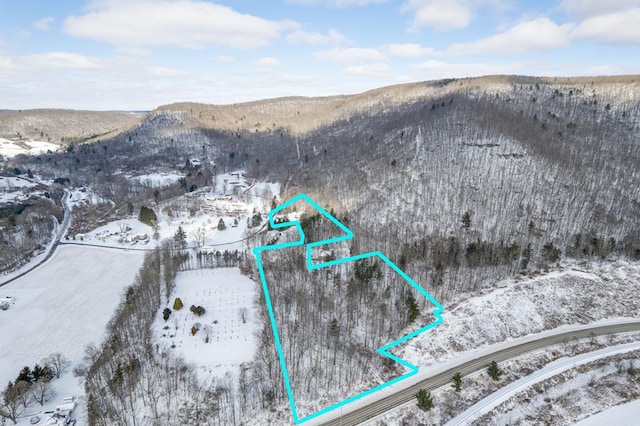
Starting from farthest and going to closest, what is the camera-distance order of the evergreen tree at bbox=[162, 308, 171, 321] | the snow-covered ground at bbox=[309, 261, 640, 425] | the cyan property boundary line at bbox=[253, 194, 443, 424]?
1. the evergreen tree at bbox=[162, 308, 171, 321]
2. the snow-covered ground at bbox=[309, 261, 640, 425]
3. the cyan property boundary line at bbox=[253, 194, 443, 424]

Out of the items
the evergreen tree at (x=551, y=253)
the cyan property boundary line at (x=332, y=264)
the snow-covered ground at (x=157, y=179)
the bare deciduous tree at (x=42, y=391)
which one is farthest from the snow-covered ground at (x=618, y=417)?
the snow-covered ground at (x=157, y=179)

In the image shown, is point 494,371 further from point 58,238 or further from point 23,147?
point 23,147

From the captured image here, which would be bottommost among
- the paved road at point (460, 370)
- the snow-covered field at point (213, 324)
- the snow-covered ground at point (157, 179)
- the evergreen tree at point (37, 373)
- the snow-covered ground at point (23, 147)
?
the paved road at point (460, 370)

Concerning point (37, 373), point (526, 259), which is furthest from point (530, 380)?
point (37, 373)

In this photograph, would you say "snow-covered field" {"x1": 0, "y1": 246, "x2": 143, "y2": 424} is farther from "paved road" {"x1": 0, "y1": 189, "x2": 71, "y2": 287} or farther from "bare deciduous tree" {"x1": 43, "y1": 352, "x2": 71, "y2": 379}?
"paved road" {"x1": 0, "y1": 189, "x2": 71, "y2": 287}

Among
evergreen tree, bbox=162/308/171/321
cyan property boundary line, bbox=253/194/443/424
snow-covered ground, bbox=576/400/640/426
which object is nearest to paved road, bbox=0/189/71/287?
evergreen tree, bbox=162/308/171/321

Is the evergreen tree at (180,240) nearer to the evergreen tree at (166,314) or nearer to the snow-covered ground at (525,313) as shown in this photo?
the evergreen tree at (166,314)
